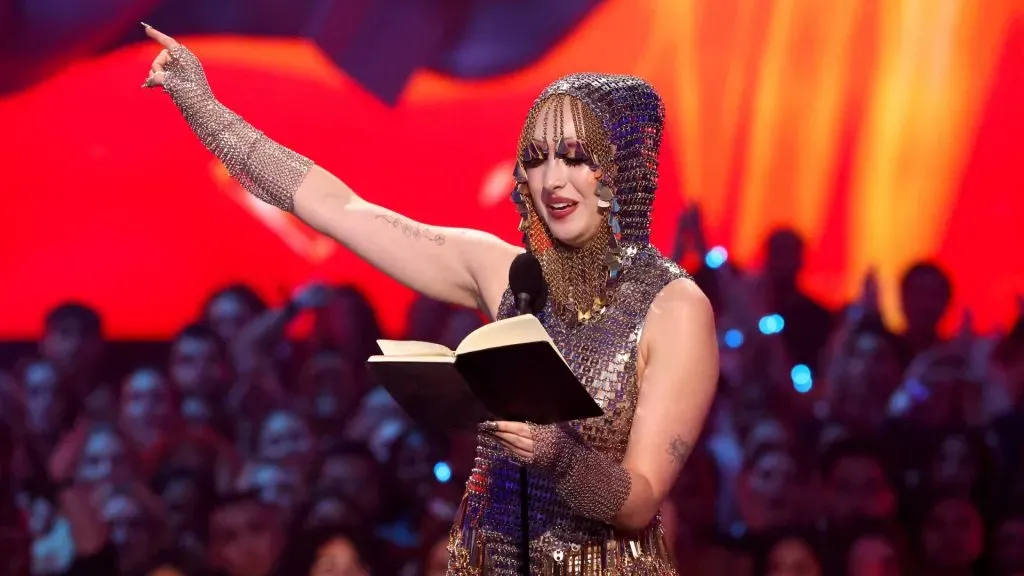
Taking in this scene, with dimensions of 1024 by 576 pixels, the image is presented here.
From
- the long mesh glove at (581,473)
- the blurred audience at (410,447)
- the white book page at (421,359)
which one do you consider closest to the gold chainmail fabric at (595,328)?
the long mesh glove at (581,473)

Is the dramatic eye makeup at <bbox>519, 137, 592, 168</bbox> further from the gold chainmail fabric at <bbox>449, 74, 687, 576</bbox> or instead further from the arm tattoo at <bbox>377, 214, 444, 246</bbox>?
the arm tattoo at <bbox>377, 214, 444, 246</bbox>

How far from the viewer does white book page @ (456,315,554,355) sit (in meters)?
1.45

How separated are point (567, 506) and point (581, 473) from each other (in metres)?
0.21

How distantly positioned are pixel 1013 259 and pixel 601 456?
11.8ft

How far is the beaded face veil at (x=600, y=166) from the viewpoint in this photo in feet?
6.20

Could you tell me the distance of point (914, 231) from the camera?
479cm

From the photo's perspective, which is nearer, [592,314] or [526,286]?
[526,286]

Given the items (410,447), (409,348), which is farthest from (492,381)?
(410,447)

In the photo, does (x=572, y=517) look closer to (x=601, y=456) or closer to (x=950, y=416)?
(x=601, y=456)

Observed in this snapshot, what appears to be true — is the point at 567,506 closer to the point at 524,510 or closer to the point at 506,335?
the point at 524,510

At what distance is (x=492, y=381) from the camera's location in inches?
58.8

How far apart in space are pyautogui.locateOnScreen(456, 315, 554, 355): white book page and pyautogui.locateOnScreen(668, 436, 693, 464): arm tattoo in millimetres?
408

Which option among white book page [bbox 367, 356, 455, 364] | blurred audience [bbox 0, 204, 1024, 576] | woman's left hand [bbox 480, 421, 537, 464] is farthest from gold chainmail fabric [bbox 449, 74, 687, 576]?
blurred audience [bbox 0, 204, 1024, 576]

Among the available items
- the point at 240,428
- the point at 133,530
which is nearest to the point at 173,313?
the point at 240,428
